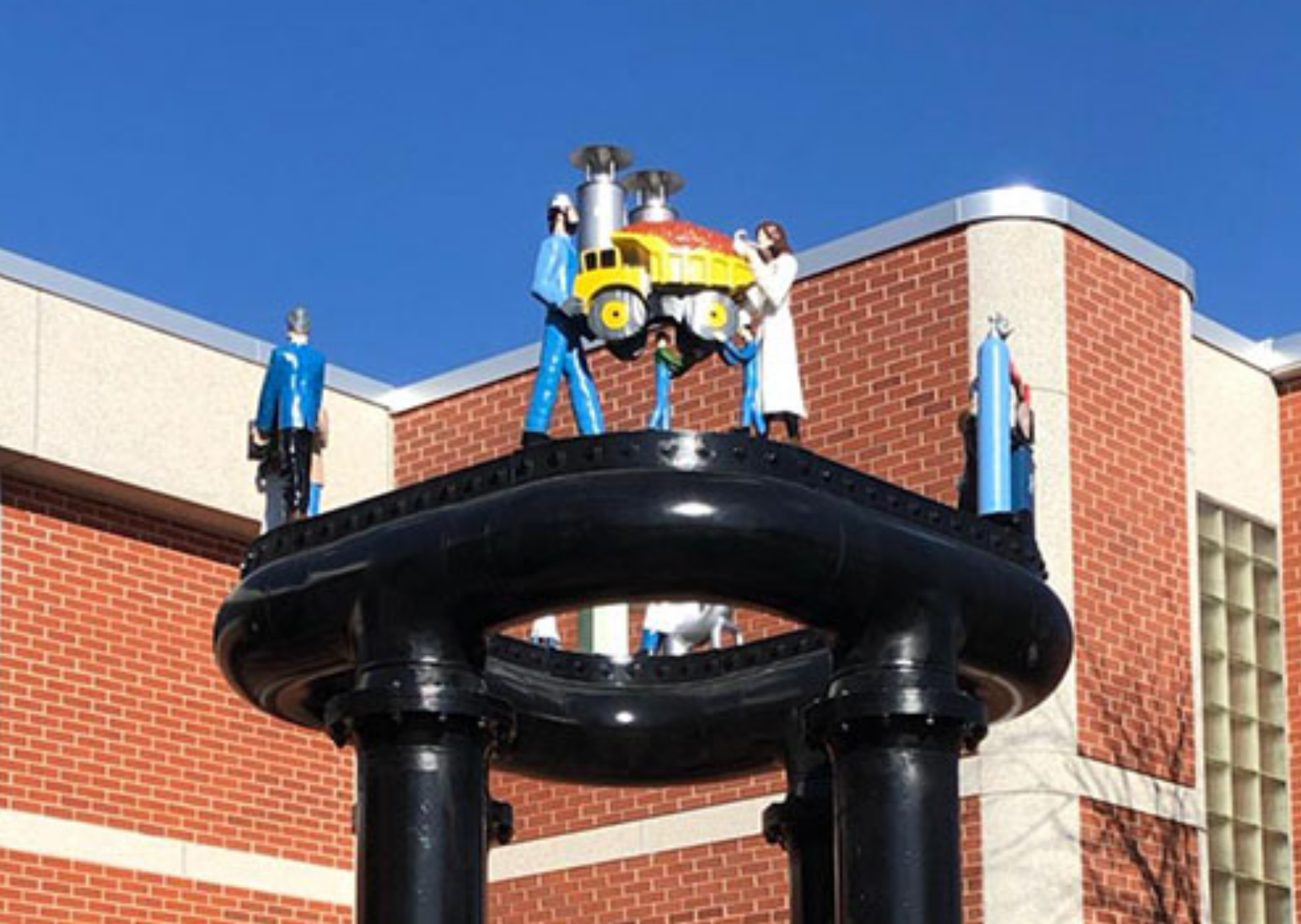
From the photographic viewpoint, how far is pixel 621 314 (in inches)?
571

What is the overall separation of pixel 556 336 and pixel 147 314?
11.1 meters

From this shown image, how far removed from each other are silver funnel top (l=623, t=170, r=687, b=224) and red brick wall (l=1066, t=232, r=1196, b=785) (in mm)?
7774

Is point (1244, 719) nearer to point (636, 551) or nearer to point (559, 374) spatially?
point (559, 374)

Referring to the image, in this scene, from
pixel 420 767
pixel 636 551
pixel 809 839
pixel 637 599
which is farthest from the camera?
pixel 809 839

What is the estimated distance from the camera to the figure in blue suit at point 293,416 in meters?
15.2

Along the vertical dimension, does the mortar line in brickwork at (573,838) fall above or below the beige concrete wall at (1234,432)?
below

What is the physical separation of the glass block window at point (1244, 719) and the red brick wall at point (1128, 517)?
950mm

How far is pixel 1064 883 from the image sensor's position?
21719mm

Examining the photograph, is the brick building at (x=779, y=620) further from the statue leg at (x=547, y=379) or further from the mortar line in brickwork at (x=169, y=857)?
the statue leg at (x=547, y=379)

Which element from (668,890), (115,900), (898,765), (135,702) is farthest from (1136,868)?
(898,765)

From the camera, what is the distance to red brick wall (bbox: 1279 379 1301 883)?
24688 millimetres

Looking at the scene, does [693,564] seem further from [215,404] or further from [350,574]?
[215,404]

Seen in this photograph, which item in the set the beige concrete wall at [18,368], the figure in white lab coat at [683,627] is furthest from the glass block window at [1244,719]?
the beige concrete wall at [18,368]

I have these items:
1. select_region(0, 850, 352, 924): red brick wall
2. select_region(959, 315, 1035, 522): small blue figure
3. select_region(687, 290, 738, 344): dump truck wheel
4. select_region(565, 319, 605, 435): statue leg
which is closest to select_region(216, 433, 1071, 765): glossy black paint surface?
select_region(959, 315, 1035, 522): small blue figure
